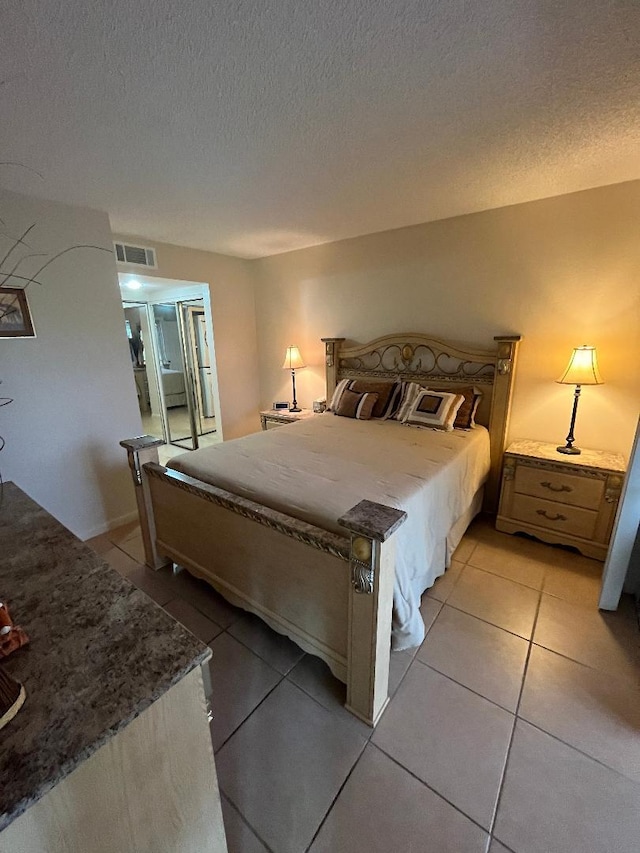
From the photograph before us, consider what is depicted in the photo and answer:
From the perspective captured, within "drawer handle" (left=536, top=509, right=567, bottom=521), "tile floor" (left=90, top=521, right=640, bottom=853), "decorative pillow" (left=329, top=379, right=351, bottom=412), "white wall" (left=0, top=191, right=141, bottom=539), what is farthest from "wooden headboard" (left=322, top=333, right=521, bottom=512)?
"white wall" (left=0, top=191, right=141, bottom=539)

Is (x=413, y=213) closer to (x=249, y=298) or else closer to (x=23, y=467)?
(x=249, y=298)

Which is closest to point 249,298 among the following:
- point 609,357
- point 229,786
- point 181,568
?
point 181,568

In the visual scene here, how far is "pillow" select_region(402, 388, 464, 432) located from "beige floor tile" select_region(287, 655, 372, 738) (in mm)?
1829

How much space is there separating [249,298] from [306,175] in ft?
8.03

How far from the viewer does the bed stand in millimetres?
1345

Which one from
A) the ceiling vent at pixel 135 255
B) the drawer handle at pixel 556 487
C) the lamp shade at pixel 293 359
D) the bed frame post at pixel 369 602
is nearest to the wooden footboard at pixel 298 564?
the bed frame post at pixel 369 602

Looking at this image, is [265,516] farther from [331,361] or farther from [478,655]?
[331,361]

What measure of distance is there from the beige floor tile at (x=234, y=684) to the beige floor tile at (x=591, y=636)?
138 centimetres

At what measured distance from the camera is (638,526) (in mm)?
1876

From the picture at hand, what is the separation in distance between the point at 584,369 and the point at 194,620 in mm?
2871

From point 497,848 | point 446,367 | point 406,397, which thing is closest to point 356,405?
point 406,397

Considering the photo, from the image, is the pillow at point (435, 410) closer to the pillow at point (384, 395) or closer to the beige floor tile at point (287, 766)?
the pillow at point (384, 395)

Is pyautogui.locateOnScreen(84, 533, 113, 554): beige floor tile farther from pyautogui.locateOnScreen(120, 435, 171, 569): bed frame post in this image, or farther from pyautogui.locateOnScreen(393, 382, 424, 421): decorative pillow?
pyautogui.locateOnScreen(393, 382, 424, 421): decorative pillow

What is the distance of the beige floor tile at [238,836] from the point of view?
3.55 ft
